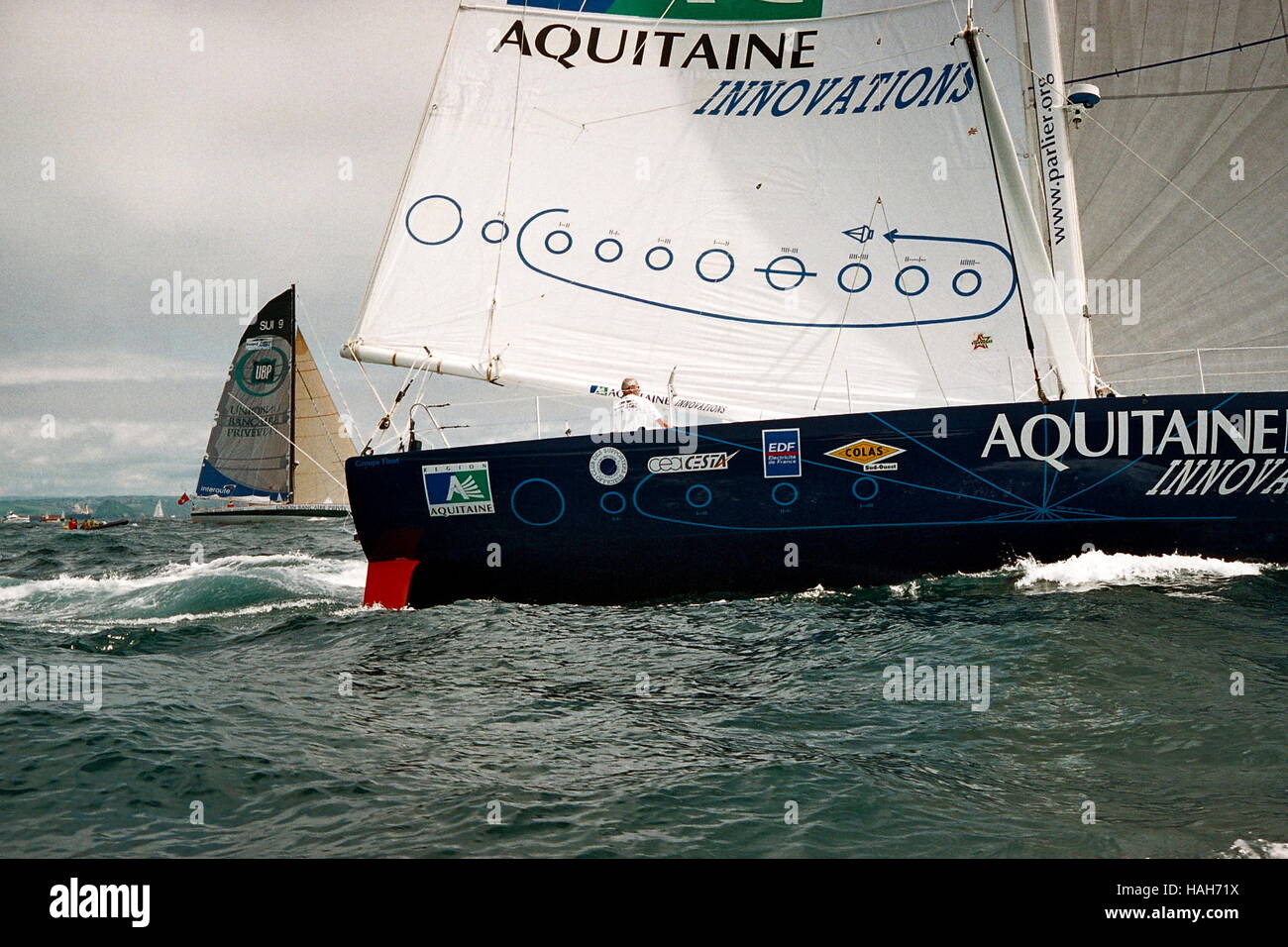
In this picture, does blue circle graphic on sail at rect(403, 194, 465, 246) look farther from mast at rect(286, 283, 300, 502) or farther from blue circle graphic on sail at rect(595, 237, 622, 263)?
mast at rect(286, 283, 300, 502)

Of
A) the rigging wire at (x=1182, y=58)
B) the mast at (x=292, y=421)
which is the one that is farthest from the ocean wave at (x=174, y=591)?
the mast at (x=292, y=421)

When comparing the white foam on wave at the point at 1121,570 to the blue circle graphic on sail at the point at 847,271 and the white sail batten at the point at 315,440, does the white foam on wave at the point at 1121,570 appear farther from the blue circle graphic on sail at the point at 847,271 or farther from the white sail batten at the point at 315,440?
the white sail batten at the point at 315,440

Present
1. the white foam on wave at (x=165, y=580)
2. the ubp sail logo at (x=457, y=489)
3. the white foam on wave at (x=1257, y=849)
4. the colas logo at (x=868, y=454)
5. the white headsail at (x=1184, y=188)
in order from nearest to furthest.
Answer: the white foam on wave at (x=1257, y=849), the colas logo at (x=868, y=454), the ubp sail logo at (x=457, y=489), the white headsail at (x=1184, y=188), the white foam on wave at (x=165, y=580)

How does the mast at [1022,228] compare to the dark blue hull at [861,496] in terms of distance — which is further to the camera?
the mast at [1022,228]

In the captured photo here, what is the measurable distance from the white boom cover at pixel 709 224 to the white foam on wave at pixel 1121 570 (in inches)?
72.0

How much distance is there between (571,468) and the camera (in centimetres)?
811

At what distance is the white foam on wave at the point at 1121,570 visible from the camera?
295 inches

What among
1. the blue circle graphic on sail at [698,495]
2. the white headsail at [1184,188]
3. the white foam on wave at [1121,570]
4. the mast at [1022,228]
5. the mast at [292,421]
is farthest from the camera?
the mast at [292,421]

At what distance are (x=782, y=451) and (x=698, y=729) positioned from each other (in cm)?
357

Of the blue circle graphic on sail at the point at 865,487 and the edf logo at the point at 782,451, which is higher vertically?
the edf logo at the point at 782,451

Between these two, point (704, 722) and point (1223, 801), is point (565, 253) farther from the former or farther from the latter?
point (1223, 801)

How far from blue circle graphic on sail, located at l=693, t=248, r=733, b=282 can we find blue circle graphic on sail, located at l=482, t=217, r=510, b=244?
180cm

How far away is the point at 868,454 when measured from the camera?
7848 millimetres
